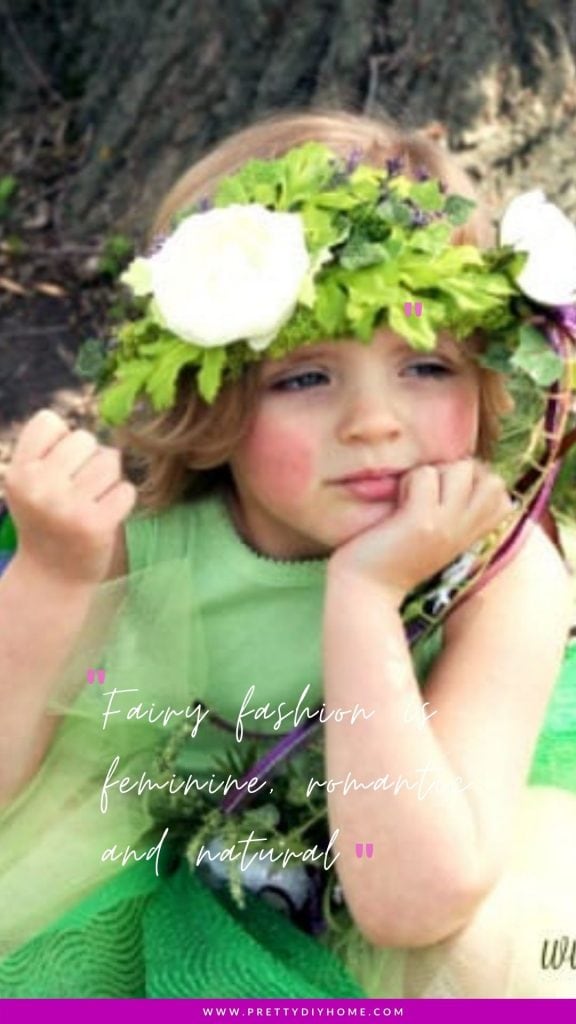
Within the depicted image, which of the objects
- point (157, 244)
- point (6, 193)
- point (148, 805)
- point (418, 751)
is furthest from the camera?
point (6, 193)

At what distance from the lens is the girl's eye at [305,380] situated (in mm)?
2340

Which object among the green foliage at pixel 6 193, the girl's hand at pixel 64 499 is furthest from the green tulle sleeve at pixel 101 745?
the green foliage at pixel 6 193

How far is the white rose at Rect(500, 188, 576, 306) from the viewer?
2.32m

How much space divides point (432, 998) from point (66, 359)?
2.45 m

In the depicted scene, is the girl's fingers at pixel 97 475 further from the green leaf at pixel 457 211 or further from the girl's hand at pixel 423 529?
the green leaf at pixel 457 211

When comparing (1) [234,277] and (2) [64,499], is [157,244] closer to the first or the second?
(1) [234,277]

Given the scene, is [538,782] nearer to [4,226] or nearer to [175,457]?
[175,457]

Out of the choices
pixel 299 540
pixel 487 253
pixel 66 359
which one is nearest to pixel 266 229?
pixel 487 253

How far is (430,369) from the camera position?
236 cm

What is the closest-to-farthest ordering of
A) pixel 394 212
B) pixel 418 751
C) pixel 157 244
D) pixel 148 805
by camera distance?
pixel 418 751 → pixel 394 212 → pixel 157 244 → pixel 148 805

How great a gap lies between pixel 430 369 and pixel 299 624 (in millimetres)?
457

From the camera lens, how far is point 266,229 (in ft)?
7.45
